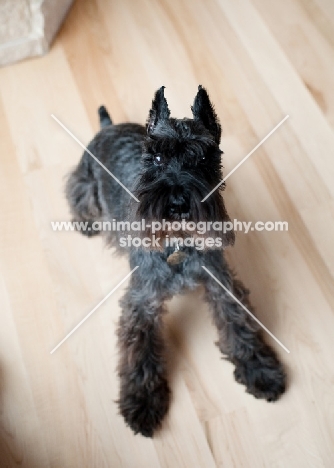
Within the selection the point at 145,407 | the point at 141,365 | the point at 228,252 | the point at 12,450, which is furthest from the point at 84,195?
the point at 12,450

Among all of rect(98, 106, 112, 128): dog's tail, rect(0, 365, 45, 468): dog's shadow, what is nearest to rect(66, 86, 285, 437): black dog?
rect(98, 106, 112, 128): dog's tail

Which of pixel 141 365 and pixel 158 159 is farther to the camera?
pixel 141 365

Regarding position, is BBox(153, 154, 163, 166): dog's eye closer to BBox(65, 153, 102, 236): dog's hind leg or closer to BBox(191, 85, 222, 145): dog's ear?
BBox(191, 85, 222, 145): dog's ear

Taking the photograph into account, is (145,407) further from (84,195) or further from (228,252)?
(84,195)

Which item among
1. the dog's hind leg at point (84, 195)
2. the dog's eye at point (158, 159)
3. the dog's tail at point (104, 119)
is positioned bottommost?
the dog's eye at point (158, 159)

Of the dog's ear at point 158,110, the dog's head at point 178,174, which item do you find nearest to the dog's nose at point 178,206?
the dog's head at point 178,174

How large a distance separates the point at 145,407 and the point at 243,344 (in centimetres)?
42

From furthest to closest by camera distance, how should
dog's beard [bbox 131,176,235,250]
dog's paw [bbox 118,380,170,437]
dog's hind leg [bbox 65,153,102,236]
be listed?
dog's hind leg [bbox 65,153,102,236], dog's paw [bbox 118,380,170,437], dog's beard [bbox 131,176,235,250]

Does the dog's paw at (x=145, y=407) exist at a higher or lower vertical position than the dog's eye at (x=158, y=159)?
lower

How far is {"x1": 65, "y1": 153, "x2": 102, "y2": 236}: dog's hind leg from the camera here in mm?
2055

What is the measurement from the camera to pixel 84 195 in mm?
2074

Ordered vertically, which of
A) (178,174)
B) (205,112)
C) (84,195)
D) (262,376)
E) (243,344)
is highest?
(84,195)

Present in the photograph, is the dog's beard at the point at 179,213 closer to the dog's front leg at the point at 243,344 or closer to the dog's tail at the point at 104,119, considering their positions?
the dog's front leg at the point at 243,344

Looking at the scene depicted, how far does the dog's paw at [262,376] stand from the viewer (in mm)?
1707
